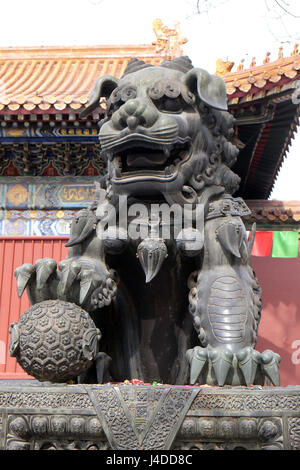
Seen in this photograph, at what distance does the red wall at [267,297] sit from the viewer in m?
7.89

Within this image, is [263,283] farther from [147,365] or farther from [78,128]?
[147,365]

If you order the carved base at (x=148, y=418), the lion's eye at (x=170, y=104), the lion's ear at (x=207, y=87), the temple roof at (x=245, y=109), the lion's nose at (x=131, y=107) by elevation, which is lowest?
the carved base at (x=148, y=418)

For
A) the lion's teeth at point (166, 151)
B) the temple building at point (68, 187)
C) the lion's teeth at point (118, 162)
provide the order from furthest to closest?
the temple building at point (68, 187) → the lion's teeth at point (118, 162) → the lion's teeth at point (166, 151)

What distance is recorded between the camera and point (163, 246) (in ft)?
10.8

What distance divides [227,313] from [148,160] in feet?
3.10

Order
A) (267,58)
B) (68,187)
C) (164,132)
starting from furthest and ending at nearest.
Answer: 1. (68,187)
2. (267,58)
3. (164,132)

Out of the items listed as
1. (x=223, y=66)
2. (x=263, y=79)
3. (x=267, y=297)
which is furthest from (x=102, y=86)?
(x=267, y=297)

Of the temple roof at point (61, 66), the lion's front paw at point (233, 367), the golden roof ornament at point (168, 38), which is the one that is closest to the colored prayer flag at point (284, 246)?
the golden roof ornament at point (168, 38)

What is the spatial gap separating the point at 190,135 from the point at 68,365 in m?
1.43

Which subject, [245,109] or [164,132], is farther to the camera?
[245,109]

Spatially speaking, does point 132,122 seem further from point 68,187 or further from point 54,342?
point 68,187

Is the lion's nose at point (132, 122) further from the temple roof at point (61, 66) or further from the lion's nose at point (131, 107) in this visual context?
the temple roof at point (61, 66)

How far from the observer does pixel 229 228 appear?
332 cm
